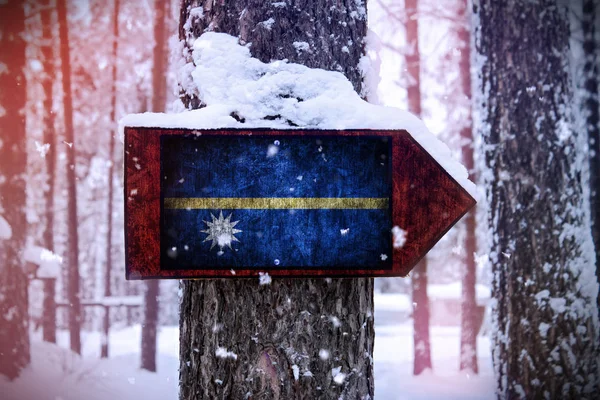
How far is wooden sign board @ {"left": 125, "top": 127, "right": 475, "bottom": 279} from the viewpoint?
4.04 feet

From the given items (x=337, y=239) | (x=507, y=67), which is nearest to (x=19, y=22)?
(x=507, y=67)

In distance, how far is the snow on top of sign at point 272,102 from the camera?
1.26 meters

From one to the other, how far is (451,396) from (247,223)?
7147mm

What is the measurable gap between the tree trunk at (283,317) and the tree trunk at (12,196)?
792cm

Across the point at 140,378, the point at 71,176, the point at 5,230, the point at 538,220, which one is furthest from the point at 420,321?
the point at 5,230

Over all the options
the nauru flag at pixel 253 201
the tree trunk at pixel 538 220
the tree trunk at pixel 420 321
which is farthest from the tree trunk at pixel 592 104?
the nauru flag at pixel 253 201

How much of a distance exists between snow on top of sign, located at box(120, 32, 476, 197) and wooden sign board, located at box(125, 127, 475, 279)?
3 centimetres

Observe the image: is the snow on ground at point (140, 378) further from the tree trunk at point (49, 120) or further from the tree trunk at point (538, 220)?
the tree trunk at point (538, 220)

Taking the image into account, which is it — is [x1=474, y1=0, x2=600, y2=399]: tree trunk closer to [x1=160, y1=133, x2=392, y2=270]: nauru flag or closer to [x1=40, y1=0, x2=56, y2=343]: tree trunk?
[x1=160, y1=133, x2=392, y2=270]: nauru flag

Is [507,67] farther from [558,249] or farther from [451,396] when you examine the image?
[451,396]

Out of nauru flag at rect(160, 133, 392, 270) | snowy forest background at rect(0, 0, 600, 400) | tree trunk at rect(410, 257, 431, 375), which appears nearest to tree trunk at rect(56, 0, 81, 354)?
snowy forest background at rect(0, 0, 600, 400)

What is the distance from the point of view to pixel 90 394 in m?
7.34

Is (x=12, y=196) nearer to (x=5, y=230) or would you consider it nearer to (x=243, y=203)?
(x=5, y=230)

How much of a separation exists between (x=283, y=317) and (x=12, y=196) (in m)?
8.39
